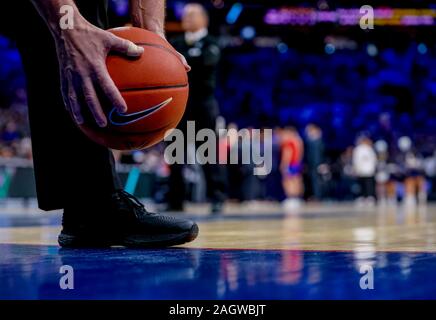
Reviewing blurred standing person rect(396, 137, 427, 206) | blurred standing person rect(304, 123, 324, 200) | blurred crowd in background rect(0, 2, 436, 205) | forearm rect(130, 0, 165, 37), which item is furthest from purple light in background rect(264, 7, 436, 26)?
forearm rect(130, 0, 165, 37)

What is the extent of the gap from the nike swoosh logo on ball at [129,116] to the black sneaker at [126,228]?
282 mm

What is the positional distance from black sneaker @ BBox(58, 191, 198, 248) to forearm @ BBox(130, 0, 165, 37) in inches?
19.0

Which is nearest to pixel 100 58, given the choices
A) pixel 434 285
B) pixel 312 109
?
pixel 434 285

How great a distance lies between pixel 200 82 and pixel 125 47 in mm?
4430

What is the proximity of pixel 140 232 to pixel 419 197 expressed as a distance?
14829 millimetres

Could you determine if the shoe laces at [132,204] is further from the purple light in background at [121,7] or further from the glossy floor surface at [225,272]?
the purple light in background at [121,7]

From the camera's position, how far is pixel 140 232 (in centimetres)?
193

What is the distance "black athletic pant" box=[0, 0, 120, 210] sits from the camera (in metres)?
1.96

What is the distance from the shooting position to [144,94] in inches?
70.0

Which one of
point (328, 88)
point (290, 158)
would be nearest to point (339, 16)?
point (328, 88)

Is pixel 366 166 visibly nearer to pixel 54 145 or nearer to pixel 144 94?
pixel 54 145

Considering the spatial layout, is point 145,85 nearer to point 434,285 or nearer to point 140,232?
point 140,232

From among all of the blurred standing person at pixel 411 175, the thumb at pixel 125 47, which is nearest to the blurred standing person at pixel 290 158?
the blurred standing person at pixel 411 175

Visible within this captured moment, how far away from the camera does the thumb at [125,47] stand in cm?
170
